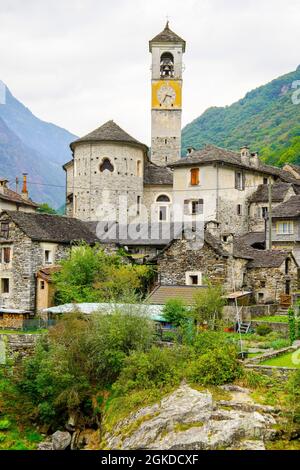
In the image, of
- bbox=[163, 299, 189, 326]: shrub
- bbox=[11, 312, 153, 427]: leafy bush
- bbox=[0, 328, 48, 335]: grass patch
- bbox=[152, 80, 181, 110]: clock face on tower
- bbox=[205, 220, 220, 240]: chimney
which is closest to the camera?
bbox=[11, 312, 153, 427]: leafy bush

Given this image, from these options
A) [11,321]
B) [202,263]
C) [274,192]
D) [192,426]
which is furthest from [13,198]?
[192,426]

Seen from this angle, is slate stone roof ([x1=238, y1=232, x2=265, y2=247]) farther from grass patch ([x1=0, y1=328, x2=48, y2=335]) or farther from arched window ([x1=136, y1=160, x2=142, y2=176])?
grass patch ([x1=0, y1=328, x2=48, y2=335])

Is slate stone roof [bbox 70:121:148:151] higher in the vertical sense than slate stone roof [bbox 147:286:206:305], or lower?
higher

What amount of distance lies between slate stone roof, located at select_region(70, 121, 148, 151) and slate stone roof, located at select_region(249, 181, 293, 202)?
33.0 feet

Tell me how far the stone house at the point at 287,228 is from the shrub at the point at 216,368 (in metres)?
21.9

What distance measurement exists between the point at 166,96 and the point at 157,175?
15541mm

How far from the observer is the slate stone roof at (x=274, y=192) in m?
54.3

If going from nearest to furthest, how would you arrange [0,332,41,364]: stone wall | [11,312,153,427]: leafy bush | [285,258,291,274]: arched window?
[11,312,153,427]: leafy bush → [0,332,41,364]: stone wall → [285,258,291,274]: arched window

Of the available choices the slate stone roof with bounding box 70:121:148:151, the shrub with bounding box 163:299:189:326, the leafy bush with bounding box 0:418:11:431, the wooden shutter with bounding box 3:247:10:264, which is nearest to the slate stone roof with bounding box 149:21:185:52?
the slate stone roof with bounding box 70:121:148:151

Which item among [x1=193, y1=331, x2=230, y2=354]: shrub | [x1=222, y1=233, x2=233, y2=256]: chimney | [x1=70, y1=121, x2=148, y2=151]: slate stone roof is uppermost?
[x1=70, y1=121, x2=148, y2=151]: slate stone roof

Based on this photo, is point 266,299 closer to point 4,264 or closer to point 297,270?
point 297,270

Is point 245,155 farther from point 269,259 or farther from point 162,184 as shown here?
point 269,259

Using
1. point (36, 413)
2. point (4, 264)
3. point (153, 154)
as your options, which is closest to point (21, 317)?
point (4, 264)

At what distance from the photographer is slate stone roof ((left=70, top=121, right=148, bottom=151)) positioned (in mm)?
55281
